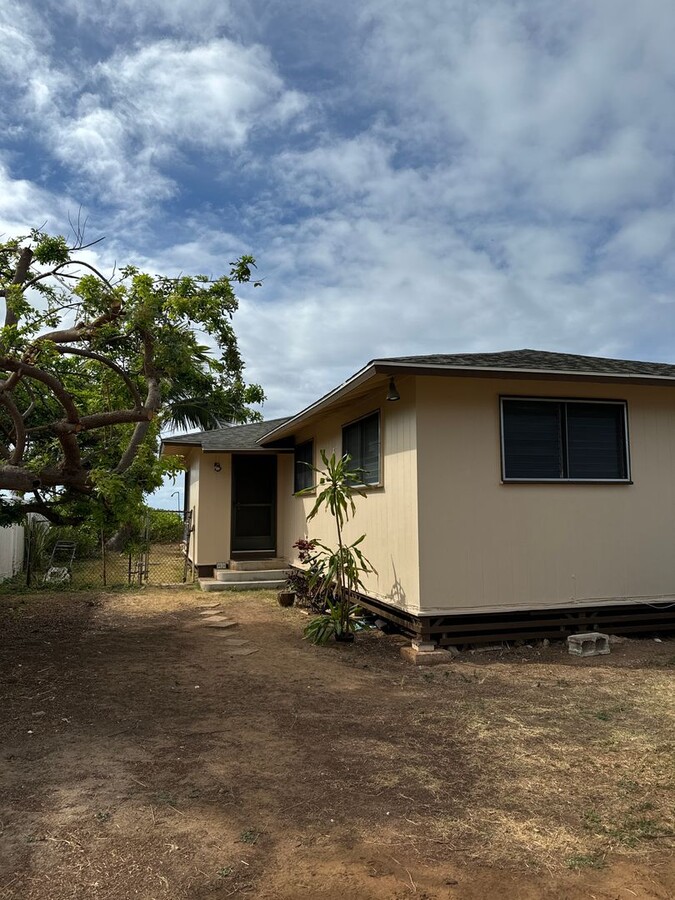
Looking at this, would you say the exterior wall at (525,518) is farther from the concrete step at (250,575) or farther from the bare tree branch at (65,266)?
the concrete step at (250,575)

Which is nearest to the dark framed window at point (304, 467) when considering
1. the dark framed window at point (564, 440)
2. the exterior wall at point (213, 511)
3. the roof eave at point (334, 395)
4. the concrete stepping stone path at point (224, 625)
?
the roof eave at point (334, 395)

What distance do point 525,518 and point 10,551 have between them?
11.9 metres

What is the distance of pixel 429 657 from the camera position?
6555 millimetres

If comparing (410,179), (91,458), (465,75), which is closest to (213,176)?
(410,179)

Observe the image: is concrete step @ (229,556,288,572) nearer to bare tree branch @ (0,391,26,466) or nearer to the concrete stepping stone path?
the concrete stepping stone path

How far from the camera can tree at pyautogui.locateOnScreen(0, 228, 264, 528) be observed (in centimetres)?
644

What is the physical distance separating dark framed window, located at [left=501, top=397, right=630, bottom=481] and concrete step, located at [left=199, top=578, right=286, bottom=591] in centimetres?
688

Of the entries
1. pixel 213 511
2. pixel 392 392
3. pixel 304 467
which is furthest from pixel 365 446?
pixel 213 511

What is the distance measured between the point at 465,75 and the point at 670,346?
10.3m

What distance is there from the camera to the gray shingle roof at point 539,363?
6.68m

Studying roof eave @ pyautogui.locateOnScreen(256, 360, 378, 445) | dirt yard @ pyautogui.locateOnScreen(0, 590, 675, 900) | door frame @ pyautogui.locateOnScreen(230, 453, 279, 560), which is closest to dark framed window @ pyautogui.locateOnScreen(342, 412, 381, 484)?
roof eave @ pyautogui.locateOnScreen(256, 360, 378, 445)

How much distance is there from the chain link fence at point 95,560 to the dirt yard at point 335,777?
5.68m

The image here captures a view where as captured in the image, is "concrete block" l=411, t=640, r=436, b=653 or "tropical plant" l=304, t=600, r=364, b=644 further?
"tropical plant" l=304, t=600, r=364, b=644

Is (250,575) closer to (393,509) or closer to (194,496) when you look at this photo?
(194,496)
